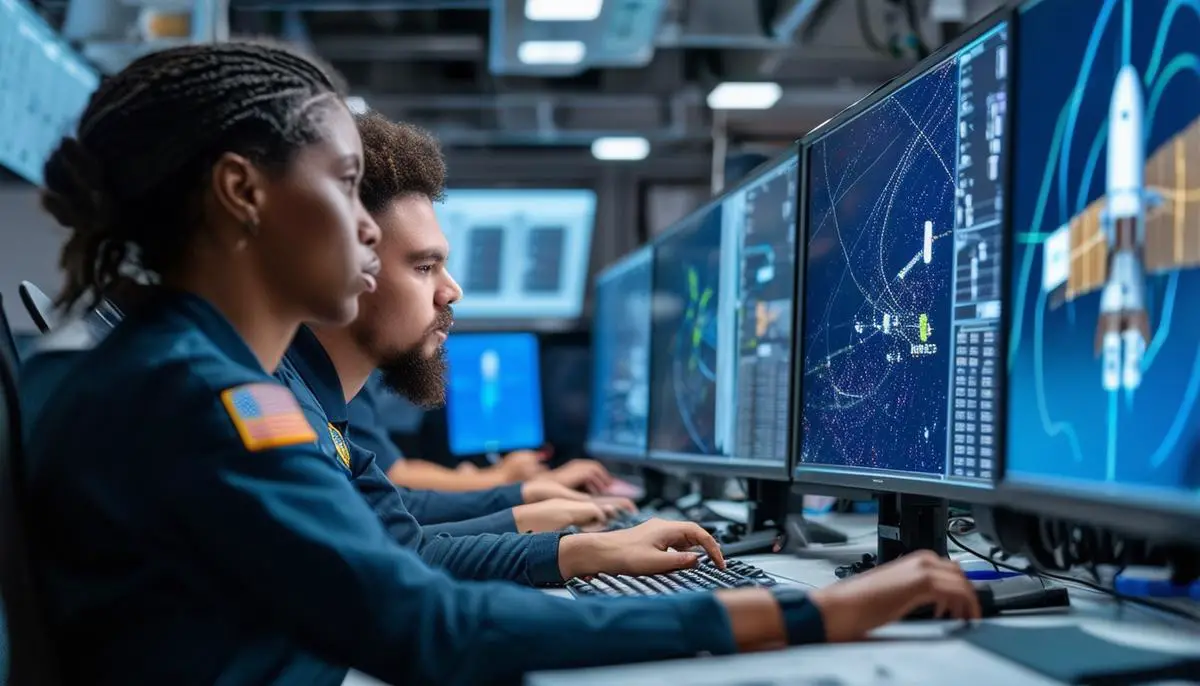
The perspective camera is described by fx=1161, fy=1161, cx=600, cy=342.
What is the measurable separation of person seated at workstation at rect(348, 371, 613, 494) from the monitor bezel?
76 centimetres

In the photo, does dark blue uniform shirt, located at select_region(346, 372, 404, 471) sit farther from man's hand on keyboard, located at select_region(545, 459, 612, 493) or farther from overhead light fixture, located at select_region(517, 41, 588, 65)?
overhead light fixture, located at select_region(517, 41, 588, 65)

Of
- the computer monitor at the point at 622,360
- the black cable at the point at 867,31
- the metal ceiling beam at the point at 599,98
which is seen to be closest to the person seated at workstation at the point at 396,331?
the computer monitor at the point at 622,360

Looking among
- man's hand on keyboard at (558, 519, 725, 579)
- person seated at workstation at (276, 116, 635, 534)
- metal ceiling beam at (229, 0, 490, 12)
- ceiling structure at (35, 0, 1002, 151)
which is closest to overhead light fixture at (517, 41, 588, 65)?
ceiling structure at (35, 0, 1002, 151)

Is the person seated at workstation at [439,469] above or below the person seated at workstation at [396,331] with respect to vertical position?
below

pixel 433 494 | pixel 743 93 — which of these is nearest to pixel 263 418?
pixel 433 494

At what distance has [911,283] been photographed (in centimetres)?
121

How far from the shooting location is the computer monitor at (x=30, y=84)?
3213mm

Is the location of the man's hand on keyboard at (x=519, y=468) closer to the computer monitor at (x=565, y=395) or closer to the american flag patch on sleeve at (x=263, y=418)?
the computer monitor at (x=565, y=395)

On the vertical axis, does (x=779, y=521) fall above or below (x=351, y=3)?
below

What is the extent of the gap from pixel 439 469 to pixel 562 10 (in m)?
1.31

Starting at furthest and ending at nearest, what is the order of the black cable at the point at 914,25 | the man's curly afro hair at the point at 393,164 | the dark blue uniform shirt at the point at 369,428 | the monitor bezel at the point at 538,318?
the monitor bezel at the point at 538,318
the black cable at the point at 914,25
the dark blue uniform shirt at the point at 369,428
the man's curly afro hair at the point at 393,164

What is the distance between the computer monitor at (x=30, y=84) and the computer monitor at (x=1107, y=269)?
2.83m

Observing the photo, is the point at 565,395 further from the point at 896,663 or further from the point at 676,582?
the point at 896,663

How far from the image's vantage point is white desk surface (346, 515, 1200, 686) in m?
0.73
